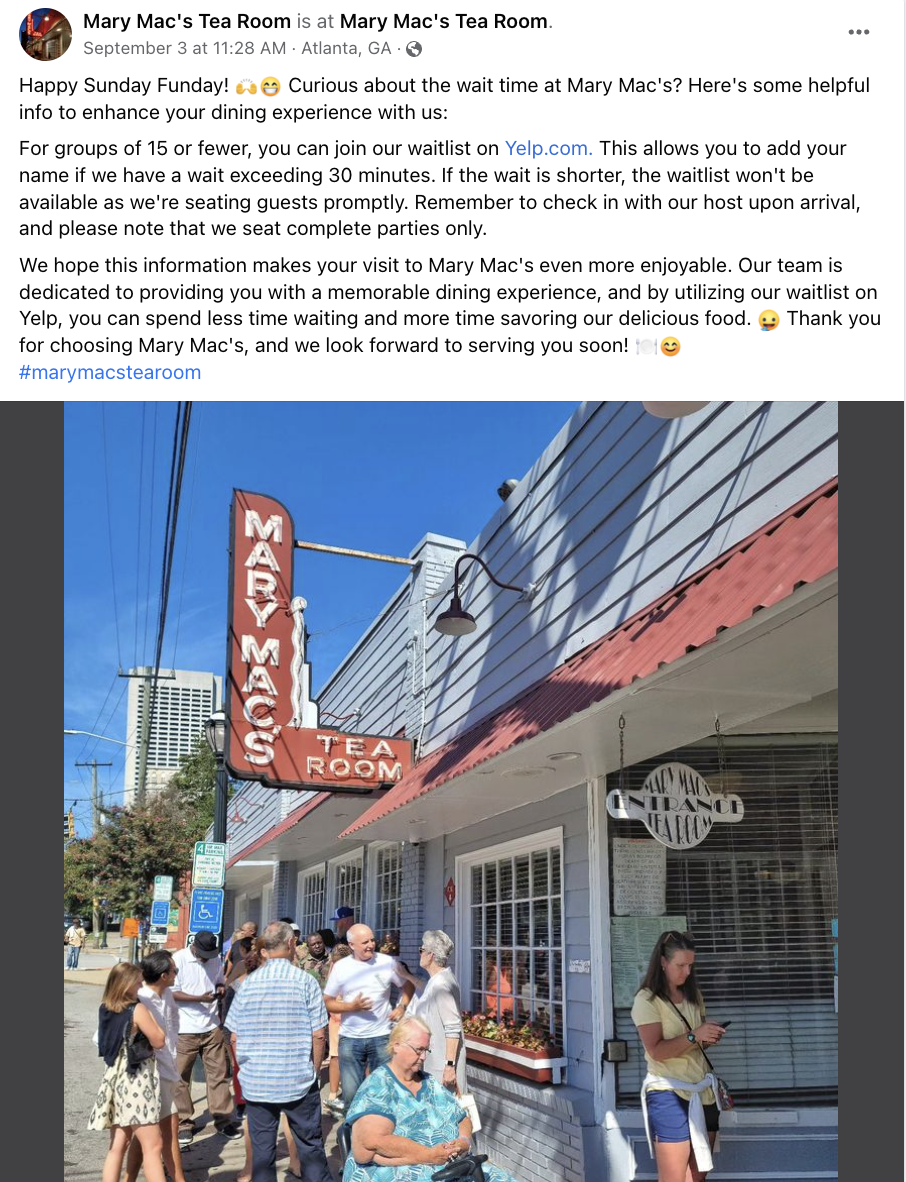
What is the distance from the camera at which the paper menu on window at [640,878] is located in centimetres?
620

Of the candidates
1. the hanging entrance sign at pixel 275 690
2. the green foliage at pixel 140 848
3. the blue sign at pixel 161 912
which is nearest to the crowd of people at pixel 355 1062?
the hanging entrance sign at pixel 275 690

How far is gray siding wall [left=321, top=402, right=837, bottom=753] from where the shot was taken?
5199 mm

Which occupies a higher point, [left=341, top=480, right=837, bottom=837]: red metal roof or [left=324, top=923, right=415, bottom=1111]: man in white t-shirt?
[left=341, top=480, right=837, bottom=837]: red metal roof

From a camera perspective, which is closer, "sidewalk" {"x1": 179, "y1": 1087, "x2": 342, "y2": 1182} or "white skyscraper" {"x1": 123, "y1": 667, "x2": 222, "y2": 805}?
"sidewalk" {"x1": 179, "y1": 1087, "x2": 342, "y2": 1182}

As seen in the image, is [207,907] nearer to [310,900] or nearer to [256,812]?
[310,900]

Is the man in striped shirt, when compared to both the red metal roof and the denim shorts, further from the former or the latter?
the denim shorts

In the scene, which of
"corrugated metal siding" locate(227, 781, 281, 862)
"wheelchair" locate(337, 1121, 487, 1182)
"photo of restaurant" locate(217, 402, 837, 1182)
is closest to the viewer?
"wheelchair" locate(337, 1121, 487, 1182)

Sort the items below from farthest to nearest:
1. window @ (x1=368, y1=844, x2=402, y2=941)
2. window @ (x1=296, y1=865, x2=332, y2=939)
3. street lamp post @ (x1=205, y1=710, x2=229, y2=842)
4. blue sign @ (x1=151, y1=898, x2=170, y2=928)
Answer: blue sign @ (x1=151, y1=898, x2=170, y2=928) → window @ (x1=296, y1=865, x2=332, y2=939) → window @ (x1=368, y1=844, x2=402, y2=941) → street lamp post @ (x1=205, y1=710, x2=229, y2=842)

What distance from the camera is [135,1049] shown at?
565cm

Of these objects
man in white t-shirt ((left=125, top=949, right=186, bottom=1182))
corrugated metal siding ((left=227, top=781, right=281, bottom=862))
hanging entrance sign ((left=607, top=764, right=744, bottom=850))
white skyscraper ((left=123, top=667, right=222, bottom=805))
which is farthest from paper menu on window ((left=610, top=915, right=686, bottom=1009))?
white skyscraper ((left=123, top=667, right=222, bottom=805))
